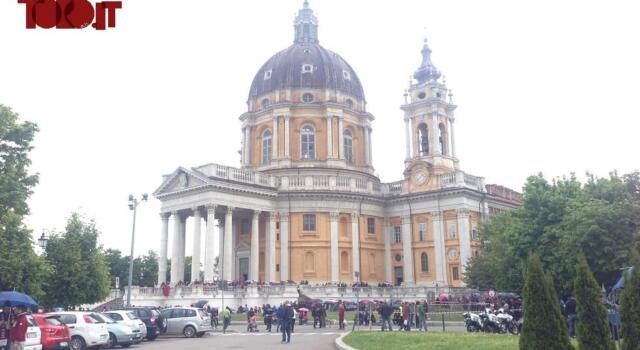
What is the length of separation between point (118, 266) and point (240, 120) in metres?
35.3

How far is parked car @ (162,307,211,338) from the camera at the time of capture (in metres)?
28.9

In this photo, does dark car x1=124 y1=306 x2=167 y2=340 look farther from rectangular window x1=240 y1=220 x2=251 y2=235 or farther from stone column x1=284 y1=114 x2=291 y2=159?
stone column x1=284 y1=114 x2=291 y2=159

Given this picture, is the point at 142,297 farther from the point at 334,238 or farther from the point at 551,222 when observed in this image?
the point at 551,222

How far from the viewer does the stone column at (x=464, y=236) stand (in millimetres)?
54906

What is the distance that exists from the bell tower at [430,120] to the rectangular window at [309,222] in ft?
36.8

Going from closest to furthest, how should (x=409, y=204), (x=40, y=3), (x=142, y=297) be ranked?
(x=40, y=3) < (x=142, y=297) < (x=409, y=204)

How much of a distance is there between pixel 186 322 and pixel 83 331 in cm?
734

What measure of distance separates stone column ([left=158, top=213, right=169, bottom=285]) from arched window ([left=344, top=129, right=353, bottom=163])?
19335 millimetres

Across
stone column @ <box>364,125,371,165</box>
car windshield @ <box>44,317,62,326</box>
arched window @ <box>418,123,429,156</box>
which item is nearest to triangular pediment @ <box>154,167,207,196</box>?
stone column @ <box>364,125,371,165</box>

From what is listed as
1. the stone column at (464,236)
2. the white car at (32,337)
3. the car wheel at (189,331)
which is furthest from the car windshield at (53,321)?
the stone column at (464,236)

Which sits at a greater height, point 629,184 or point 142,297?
point 629,184

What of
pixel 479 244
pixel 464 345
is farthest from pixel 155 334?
pixel 479 244

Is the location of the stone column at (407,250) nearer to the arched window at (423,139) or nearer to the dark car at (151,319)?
the arched window at (423,139)

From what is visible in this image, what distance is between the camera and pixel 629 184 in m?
32.4
